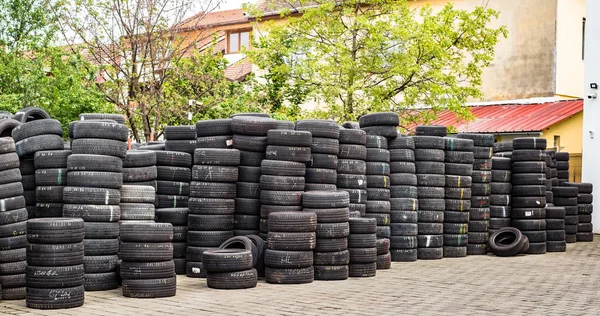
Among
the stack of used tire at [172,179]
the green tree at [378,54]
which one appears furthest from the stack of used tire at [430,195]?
the green tree at [378,54]

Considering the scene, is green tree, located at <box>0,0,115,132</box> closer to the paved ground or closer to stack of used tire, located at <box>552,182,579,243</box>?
stack of used tire, located at <box>552,182,579,243</box>

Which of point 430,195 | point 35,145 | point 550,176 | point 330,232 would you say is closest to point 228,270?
point 330,232

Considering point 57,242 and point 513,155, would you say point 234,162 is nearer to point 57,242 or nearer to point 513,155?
point 57,242

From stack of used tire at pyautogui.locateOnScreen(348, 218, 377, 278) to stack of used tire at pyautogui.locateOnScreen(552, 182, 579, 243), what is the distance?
32.6 ft

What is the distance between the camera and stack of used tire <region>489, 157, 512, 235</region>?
66.8 ft

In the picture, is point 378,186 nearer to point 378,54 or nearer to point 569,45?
point 378,54

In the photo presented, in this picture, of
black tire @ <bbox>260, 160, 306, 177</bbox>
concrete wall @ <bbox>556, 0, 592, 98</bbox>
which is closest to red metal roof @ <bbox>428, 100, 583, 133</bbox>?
concrete wall @ <bbox>556, 0, 592, 98</bbox>

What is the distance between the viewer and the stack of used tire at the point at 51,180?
13.3m

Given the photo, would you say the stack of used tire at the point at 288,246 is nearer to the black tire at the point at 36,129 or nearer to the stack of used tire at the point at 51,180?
the stack of used tire at the point at 51,180

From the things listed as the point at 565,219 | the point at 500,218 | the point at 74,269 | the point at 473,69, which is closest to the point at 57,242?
the point at 74,269

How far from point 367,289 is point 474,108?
26050mm

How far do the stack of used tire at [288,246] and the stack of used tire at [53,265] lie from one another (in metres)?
3.58

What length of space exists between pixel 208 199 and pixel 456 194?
262 inches

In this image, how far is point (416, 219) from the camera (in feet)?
59.9
